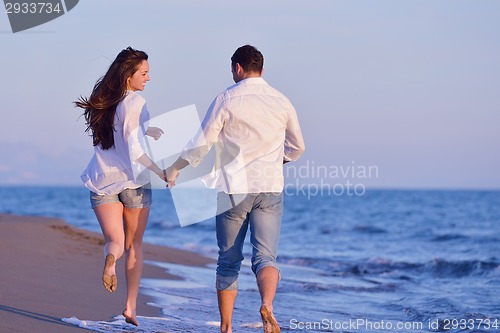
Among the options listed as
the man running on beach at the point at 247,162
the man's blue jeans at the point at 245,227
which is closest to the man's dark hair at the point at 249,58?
the man running on beach at the point at 247,162

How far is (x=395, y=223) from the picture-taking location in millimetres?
31094

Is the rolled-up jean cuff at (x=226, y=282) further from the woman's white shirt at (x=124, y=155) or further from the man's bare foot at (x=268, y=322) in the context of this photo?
the woman's white shirt at (x=124, y=155)

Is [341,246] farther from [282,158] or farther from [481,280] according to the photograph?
[282,158]

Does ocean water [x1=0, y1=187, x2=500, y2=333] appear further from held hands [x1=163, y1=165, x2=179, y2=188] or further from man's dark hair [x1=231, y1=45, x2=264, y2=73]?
man's dark hair [x1=231, y1=45, x2=264, y2=73]

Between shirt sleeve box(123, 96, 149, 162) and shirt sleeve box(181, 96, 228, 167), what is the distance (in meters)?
0.49

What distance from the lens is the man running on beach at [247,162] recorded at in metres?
4.55

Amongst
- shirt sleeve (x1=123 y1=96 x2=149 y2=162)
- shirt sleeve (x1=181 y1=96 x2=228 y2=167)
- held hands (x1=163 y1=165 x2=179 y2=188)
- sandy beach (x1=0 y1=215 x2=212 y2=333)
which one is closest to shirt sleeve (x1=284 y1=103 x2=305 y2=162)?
shirt sleeve (x1=181 y1=96 x2=228 y2=167)

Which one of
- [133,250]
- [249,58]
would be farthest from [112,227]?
[249,58]

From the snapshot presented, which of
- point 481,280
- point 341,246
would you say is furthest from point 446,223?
point 481,280

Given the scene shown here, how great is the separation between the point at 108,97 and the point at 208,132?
93 cm

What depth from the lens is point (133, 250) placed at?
5352 millimetres

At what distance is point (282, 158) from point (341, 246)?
15.0 metres

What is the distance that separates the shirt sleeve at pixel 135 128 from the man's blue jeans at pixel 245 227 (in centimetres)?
67

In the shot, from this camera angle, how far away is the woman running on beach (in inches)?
197
